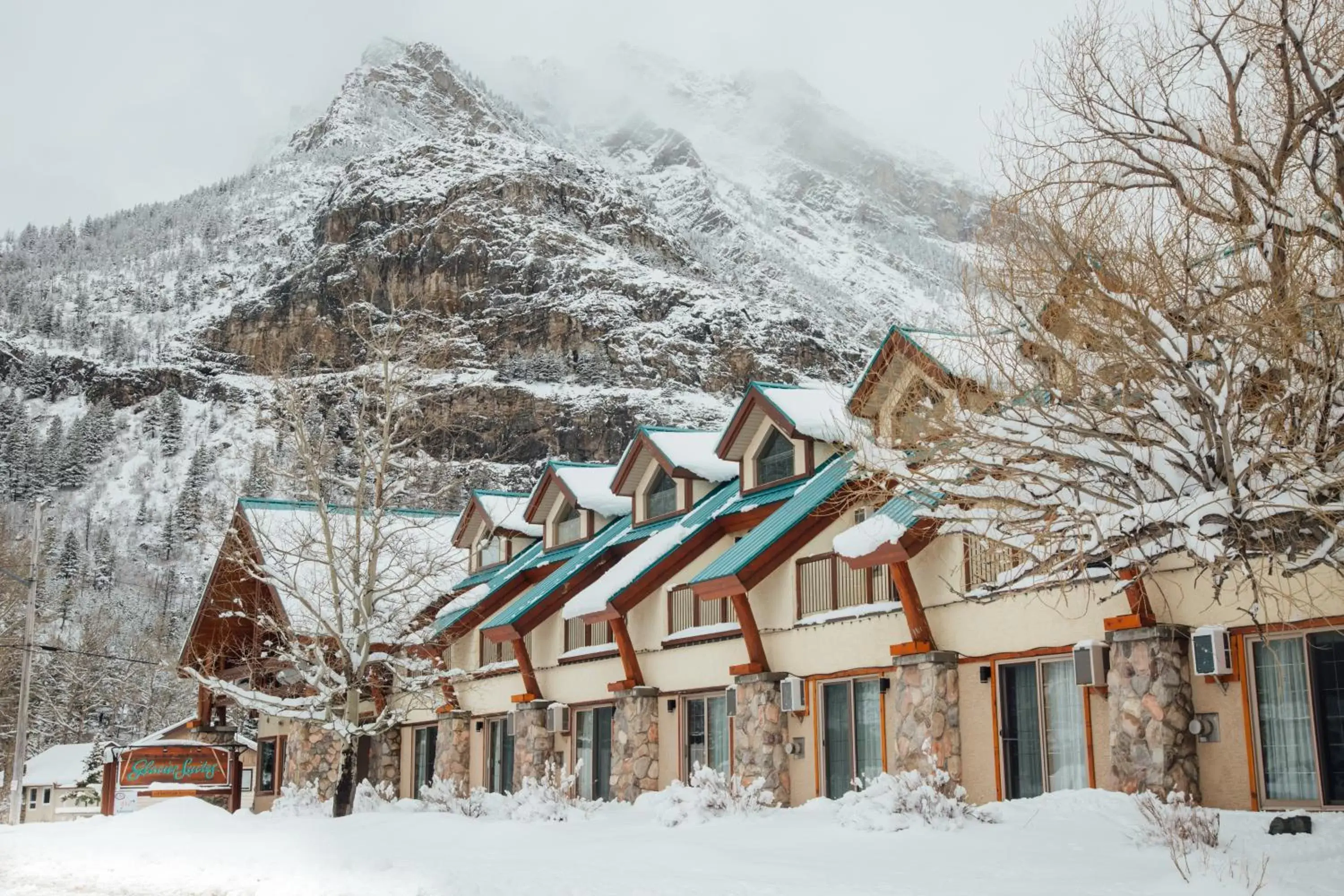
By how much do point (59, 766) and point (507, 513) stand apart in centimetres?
3381

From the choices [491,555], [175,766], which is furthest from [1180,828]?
[491,555]

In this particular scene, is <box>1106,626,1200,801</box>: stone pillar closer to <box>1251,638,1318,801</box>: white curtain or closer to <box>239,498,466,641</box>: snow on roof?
<box>1251,638,1318,801</box>: white curtain

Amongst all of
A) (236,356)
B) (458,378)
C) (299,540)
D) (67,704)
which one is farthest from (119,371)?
(299,540)

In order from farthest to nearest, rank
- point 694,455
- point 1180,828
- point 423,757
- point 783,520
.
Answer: point 423,757
point 694,455
point 783,520
point 1180,828

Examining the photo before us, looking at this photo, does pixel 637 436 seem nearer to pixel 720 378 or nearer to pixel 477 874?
pixel 477 874

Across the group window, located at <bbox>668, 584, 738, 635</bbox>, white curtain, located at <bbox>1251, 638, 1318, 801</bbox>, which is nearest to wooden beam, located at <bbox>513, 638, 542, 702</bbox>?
window, located at <bbox>668, 584, 738, 635</bbox>

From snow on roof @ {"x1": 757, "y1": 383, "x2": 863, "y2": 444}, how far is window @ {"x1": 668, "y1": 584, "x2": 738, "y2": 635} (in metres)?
3.18

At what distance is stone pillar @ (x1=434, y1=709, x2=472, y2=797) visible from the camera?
2869 cm

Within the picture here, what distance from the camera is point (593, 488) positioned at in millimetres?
28562

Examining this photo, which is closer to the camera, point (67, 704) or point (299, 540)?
point (299, 540)

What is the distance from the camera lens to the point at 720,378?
513ft

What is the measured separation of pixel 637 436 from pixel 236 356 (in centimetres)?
15487

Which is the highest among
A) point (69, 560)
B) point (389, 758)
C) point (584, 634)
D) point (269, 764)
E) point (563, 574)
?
point (69, 560)

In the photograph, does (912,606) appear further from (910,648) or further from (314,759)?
(314,759)
